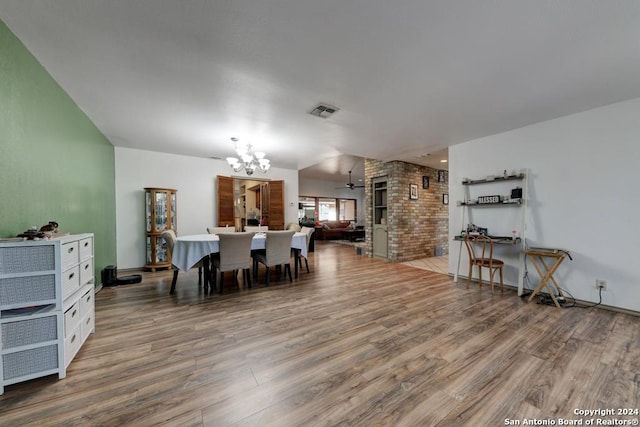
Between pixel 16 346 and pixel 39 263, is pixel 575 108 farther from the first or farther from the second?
pixel 16 346

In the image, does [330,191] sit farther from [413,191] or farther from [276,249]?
[276,249]

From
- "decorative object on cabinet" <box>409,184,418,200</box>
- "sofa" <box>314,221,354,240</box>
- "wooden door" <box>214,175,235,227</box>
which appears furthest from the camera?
"sofa" <box>314,221,354,240</box>

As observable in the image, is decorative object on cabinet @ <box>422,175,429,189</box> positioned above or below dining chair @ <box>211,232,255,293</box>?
above

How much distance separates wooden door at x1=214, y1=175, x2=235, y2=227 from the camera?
5449mm

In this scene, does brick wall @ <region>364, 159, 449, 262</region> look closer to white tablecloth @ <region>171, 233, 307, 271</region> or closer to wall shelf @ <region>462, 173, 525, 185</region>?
wall shelf @ <region>462, 173, 525, 185</region>

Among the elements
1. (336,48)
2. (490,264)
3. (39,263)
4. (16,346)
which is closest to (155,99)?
(39,263)

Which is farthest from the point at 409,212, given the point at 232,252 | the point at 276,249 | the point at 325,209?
the point at 325,209

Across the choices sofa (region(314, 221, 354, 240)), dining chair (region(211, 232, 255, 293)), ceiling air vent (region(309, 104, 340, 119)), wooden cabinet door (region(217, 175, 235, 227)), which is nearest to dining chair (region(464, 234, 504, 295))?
ceiling air vent (region(309, 104, 340, 119))

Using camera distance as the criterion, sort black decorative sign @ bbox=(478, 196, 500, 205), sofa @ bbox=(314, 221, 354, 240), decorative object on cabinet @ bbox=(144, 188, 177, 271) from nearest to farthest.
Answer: black decorative sign @ bbox=(478, 196, 500, 205)
decorative object on cabinet @ bbox=(144, 188, 177, 271)
sofa @ bbox=(314, 221, 354, 240)

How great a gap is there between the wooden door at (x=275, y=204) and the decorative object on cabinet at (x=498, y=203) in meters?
4.13

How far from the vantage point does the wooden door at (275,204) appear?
20.2ft

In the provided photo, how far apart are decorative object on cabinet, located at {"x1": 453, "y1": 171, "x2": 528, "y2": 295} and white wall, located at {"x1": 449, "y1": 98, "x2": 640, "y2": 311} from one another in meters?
0.15

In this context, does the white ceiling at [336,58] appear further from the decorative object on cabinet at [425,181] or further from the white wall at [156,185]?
the decorative object on cabinet at [425,181]

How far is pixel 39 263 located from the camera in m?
1.52
